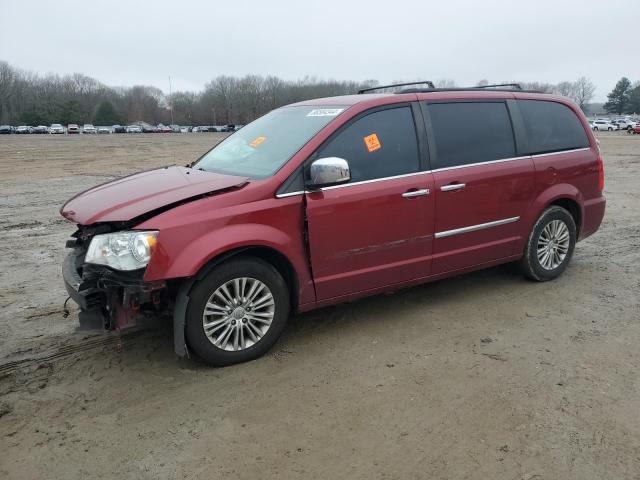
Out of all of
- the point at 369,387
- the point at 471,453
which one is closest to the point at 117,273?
the point at 369,387

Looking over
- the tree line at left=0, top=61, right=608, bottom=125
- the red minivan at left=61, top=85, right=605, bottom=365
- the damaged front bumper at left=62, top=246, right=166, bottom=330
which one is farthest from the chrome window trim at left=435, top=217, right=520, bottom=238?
the tree line at left=0, top=61, right=608, bottom=125

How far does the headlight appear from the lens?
11.0 feet

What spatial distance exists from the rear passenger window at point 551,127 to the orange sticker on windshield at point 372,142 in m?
1.81

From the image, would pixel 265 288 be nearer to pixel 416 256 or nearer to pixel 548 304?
pixel 416 256

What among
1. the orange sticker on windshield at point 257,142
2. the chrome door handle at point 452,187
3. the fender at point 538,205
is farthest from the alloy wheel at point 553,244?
the orange sticker on windshield at point 257,142

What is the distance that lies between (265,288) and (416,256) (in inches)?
55.6

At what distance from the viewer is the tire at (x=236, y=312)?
11.6 feet

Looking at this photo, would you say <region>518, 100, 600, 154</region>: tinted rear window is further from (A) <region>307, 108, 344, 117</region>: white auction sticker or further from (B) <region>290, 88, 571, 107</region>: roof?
(A) <region>307, 108, 344, 117</region>: white auction sticker

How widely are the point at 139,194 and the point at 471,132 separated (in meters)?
2.93

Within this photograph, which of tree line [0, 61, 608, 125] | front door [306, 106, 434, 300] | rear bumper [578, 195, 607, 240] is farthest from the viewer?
tree line [0, 61, 608, 125]

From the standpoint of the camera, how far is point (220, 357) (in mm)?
3693

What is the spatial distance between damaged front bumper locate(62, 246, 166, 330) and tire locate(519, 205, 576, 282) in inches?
143

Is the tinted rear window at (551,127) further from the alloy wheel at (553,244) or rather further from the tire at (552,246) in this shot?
the alloy wheel at (553,244)

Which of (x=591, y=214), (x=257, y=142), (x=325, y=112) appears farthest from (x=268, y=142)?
(x=591, y=214)
